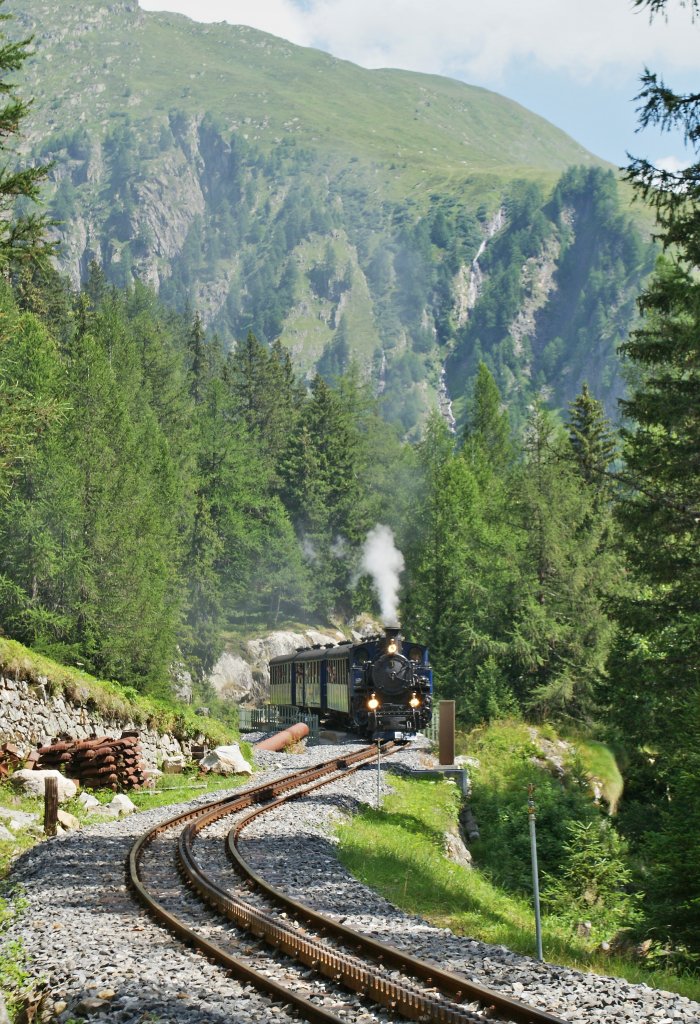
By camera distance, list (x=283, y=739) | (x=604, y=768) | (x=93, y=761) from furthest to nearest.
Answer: (x=283, y=739), (x=604, y=768), (x=93, y=761)

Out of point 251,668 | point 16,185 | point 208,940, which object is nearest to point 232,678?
point 251,668

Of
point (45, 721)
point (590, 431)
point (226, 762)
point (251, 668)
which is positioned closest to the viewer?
point (45, 721)

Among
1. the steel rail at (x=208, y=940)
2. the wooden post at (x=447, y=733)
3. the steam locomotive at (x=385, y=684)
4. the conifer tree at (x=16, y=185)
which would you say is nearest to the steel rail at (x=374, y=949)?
the steel rail at (x=208, y=940)

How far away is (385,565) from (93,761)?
4125 centimetres

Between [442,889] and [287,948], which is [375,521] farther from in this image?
[287,948]

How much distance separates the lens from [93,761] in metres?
23.6

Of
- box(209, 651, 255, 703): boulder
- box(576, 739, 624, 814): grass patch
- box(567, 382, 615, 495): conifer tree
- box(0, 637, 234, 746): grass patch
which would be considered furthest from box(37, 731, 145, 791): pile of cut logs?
box(209, 651, 255, 703): boulder

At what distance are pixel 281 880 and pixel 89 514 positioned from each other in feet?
87.9

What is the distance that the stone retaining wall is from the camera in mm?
25172

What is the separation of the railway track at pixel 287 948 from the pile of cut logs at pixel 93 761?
6.80 meters

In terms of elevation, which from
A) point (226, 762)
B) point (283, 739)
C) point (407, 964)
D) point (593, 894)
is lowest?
point (283, 739)

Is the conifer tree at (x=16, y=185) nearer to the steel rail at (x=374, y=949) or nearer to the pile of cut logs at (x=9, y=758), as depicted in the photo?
the pile of cut logs at (x=9, y=758)

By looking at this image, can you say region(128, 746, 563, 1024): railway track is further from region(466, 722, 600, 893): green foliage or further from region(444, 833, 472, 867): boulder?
region(466, 722, 600, 893): green foliage

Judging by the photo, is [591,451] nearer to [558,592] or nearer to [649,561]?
[558,592]
